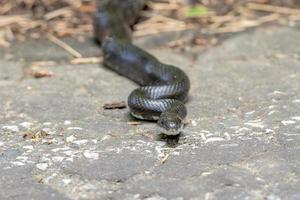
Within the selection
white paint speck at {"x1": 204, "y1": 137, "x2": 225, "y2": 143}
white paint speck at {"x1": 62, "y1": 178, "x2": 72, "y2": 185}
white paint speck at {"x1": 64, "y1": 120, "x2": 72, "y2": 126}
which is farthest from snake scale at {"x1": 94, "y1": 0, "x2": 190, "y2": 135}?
white paint speck at {"x1": 62, "y1": 178, "x2": 72, "y2": 185}

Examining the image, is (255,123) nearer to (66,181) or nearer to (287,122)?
(287,122)

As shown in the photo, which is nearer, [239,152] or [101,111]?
[239,152]

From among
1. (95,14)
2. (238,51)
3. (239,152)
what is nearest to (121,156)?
(239,152)

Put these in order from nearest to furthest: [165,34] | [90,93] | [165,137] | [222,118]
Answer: [165,137]
[222,118]
[90,93]
[165,34]

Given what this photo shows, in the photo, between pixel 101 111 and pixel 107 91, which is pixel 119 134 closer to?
pixel 101 111

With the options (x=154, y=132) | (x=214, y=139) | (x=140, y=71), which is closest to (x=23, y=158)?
(x=154, y=132)

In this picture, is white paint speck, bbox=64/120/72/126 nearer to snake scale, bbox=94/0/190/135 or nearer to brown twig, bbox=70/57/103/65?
snake scale, bbox=94/0/190/135
